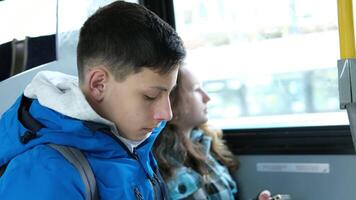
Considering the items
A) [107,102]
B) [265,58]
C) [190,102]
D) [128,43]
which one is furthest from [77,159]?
[265,58]

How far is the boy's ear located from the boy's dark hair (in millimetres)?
21

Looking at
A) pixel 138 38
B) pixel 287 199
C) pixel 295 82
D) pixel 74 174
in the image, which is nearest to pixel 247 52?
pixel 295 82

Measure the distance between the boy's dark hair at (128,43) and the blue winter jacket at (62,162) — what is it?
0.15 metres

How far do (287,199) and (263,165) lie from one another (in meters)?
0.19

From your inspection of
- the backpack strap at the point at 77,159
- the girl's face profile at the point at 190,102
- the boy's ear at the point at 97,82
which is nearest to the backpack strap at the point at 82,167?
the backpack strap at the point at 77,159

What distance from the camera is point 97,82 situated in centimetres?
124

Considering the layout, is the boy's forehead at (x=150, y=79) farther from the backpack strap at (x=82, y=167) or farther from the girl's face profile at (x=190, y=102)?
the girl's face profile at (x=190, y=102)

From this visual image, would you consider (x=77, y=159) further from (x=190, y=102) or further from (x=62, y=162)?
(x=190, y=102)

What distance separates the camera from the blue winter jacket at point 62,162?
3.51 feet

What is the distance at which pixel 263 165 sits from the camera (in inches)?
89.9

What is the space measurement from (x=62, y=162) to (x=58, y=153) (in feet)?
0.09

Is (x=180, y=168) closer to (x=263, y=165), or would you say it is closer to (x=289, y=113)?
(x=263, y=165)

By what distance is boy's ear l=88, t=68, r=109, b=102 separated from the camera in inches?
48.4

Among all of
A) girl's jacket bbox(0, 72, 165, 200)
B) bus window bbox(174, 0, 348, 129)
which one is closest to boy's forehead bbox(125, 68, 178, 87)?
girl's jacket bbox(0, 72, 165, 200)
